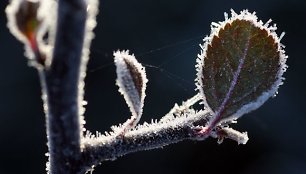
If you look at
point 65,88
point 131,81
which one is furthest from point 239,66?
point 65,88

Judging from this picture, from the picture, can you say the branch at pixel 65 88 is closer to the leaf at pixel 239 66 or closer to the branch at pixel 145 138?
the branch at pixel 145 138

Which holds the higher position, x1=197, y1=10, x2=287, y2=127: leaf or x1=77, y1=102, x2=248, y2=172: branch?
x1=197, y1=10, x2=287, y2=127: leaf

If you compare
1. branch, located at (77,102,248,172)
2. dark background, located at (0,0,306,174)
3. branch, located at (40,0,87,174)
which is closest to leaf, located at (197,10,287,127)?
branch, located at (77,102,248,172)

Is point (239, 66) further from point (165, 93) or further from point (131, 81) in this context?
point (165, 93)

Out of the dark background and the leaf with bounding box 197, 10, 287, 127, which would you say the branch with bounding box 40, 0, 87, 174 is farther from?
the dark background

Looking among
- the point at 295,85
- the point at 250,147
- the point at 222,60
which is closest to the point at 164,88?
the point at 250,147

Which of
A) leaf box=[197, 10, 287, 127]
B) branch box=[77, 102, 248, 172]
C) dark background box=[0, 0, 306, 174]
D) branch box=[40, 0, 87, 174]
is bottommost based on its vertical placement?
branch box=[40, 0, 87, 174]
